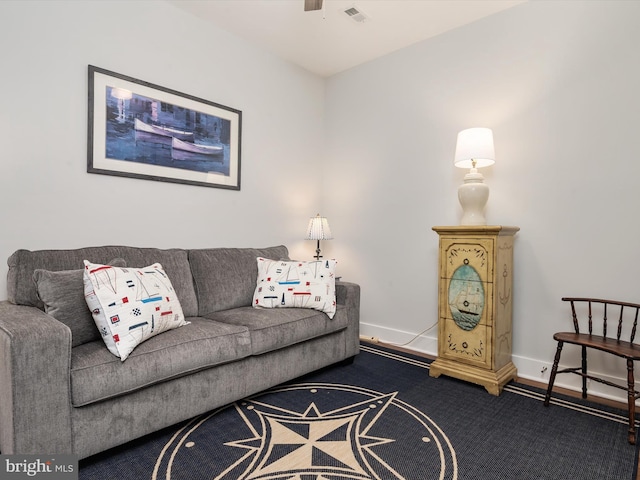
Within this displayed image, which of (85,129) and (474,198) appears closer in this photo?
(85,129)

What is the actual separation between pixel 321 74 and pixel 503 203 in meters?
2.27

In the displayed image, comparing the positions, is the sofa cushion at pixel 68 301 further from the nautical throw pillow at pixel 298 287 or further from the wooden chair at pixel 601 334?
the wooden chair at pixel 601 334

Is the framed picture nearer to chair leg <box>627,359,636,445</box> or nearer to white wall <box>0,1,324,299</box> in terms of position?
white wall <box>0,1,324,299</box>

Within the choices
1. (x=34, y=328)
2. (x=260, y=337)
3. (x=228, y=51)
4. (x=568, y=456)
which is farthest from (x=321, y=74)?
(x=568, y=456)

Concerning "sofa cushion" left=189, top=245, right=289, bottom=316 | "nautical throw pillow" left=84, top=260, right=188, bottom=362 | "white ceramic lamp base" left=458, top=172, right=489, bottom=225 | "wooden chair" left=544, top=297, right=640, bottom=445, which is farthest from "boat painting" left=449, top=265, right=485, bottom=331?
"nautical throw pillow" left=84, top=260, right=188, bottom=362

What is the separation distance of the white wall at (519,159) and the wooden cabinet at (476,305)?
254 mm

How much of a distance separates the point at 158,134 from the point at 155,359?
1.68m

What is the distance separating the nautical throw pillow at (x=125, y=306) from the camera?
165cm

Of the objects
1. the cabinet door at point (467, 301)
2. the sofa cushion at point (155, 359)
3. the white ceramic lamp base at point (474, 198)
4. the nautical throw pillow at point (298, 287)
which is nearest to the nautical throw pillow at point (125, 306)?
the sofa cushion at point (155, 359)

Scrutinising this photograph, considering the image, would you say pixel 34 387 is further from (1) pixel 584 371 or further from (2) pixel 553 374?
(1) pixel 584 371

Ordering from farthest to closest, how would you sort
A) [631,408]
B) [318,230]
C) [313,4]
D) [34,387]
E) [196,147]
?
[318,230] → [196,147] → [313,4] → [631,408] → [34,387]

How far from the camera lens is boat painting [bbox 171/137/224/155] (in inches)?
111

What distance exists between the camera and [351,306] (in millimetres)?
2762

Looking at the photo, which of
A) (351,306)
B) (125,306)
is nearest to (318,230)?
(351,306)
